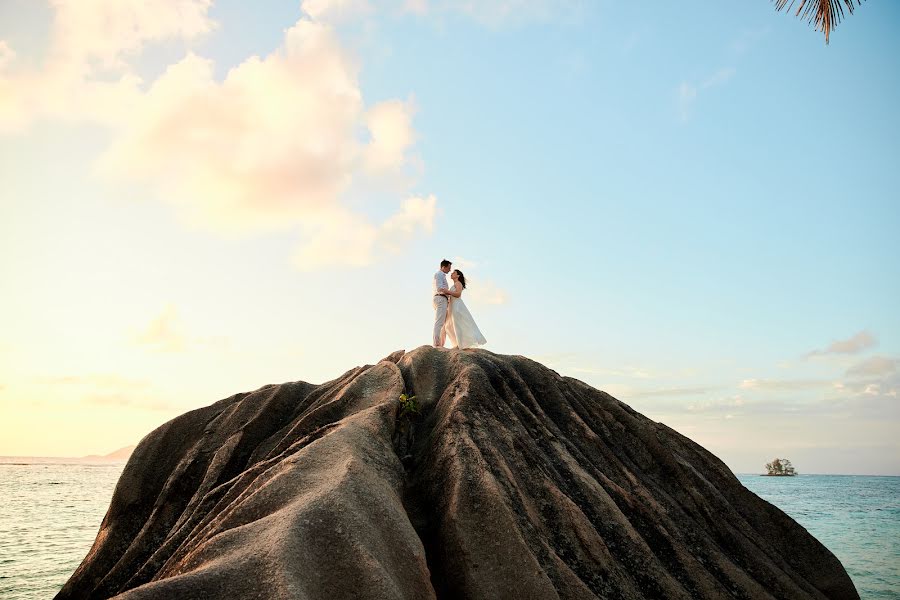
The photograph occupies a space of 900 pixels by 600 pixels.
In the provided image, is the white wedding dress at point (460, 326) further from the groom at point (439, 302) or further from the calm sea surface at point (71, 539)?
the calm sea surface at point (71, 539)

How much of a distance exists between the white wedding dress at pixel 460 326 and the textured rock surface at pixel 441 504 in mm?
3379

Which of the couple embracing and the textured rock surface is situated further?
the couple embracing

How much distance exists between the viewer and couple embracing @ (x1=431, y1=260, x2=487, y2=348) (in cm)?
1491

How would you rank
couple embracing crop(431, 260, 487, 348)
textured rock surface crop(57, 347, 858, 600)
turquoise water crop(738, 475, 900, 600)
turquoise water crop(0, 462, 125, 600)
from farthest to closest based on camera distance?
turquoise water crop(738, 475, 900, 600)
couple embracing crop(431, 260, 487, 348)
turquoise water crop(0, 462, 125, 600)
textured rock surface crop(57, 347, 858, 600)

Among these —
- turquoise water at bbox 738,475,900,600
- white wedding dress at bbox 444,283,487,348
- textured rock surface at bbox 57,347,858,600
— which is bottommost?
turquoise water at bbox 738,475,900,600

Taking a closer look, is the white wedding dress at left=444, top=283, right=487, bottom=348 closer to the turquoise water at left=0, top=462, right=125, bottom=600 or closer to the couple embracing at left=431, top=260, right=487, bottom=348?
the couple embracing at left=431, top=260, right=487, bottom=348

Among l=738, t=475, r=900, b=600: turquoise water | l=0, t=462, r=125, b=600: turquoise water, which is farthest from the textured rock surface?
l=738, t=475, r=900, b=600: turquoise water

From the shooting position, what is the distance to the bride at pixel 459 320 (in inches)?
588

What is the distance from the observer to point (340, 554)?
207 inches

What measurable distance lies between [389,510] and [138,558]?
4523mm

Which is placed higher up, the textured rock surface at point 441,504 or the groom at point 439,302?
the groom at point 439,302

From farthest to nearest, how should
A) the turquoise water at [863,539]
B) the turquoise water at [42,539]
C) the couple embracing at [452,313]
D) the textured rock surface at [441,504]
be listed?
the turquoise water at [863,539]
the couple embracing at [452,313]
the turquoise water at [42,539]
the textured rock surface at [441,504]

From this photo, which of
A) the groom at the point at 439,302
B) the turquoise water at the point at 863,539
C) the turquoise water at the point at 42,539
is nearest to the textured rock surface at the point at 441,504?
the groom at the point at 439,302

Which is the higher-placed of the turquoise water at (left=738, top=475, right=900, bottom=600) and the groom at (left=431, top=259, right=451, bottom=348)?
the groom at (left=431, top=259, right=451, bottom=348)
